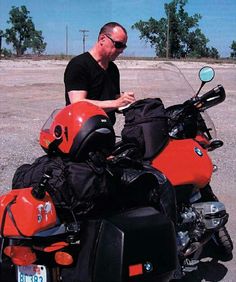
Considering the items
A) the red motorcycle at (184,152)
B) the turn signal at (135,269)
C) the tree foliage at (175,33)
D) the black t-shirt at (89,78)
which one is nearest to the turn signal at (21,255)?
the turn signal at (135,269)

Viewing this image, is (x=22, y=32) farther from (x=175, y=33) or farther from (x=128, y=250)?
(x=128, y=250)

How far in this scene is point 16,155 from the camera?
25.6 feet

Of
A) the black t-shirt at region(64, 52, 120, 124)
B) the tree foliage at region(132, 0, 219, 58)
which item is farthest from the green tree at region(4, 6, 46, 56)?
the black t-shirt at region(64, 52, 120, 124)

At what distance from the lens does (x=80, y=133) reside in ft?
8.83

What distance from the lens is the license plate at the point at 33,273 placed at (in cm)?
279

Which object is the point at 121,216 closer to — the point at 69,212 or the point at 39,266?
the point at 69,212

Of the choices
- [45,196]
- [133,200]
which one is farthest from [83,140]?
[133,200]

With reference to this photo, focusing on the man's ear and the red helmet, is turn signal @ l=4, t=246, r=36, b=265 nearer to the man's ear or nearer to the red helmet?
the red helmet

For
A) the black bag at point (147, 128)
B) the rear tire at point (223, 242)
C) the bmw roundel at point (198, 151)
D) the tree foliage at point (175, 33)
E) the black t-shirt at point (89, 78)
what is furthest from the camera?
the tree foliage at point (175, 33)

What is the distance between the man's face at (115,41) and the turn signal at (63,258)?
1839mm

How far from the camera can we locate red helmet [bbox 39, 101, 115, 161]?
2.70 meters

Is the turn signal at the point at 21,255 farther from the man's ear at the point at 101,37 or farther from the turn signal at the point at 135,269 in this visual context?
the man's ear at the point at 101,37

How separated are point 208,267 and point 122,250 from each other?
1.81 meters

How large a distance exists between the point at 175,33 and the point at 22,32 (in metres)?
24.3
